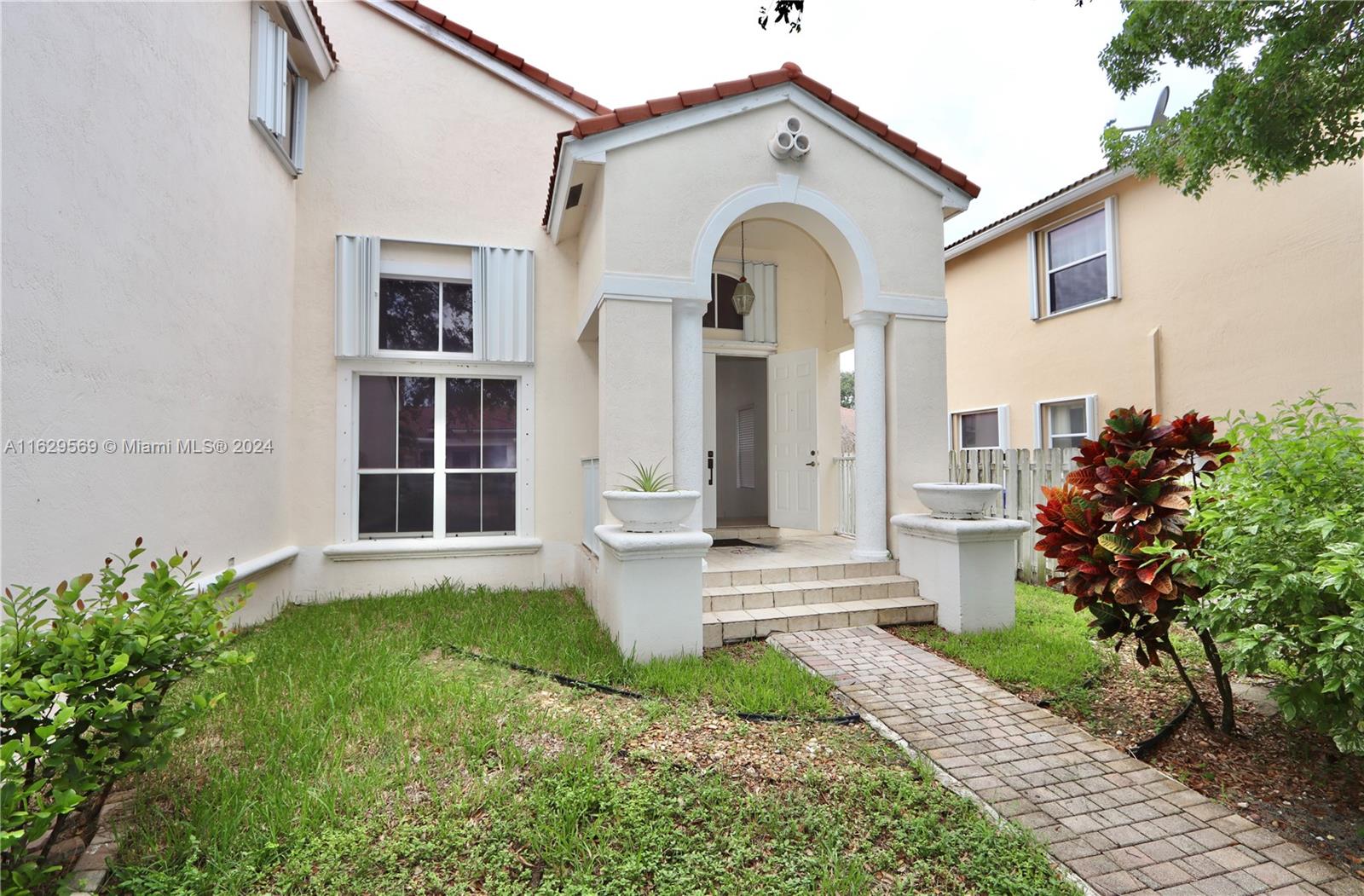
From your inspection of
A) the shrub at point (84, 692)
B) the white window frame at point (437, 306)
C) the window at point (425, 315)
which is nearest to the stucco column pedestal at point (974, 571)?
the shrub at point (84, 692)

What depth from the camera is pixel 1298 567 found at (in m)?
2.58

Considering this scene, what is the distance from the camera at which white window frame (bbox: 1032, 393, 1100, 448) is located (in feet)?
31.2

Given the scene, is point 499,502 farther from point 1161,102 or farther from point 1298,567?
point 1161,102

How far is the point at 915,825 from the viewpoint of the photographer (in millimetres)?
2541

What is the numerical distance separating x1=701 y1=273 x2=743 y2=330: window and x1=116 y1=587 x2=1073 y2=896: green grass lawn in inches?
199

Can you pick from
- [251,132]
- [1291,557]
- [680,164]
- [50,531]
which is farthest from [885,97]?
[50,531]

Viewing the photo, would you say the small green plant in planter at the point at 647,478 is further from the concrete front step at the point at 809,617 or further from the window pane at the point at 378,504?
the window pane at the point at 378,504

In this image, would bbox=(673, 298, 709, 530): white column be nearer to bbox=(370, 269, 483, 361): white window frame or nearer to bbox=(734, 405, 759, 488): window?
bbox=(370, 269, 483, 361): white window frame

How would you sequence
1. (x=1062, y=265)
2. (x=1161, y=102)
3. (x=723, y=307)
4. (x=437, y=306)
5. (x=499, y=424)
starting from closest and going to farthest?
(x=437, y=306), (x=499, y=424), (x=723, y=307), (x=1161, y=102), (x=1062, y=265)

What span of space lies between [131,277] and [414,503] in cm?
360

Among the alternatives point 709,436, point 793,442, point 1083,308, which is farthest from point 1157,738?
point 1083,308

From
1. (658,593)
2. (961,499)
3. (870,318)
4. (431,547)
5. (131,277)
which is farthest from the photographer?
(431,547)

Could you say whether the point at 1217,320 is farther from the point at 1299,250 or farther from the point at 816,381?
the point at 816,381

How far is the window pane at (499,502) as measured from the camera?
23.3 feet
